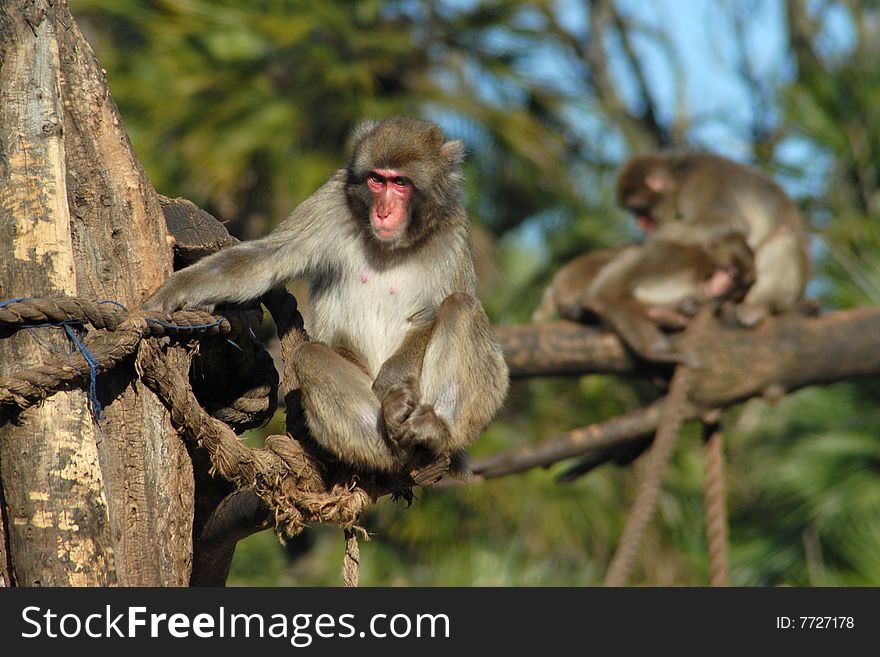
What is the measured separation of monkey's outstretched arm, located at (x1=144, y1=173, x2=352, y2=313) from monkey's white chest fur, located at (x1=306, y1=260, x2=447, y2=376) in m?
0.14

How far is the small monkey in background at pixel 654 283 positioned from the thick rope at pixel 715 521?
1.03 metres

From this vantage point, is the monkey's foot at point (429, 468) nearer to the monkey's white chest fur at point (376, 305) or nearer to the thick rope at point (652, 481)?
the monkey's white chest fur at point (376, 305)

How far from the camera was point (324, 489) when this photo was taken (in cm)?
380

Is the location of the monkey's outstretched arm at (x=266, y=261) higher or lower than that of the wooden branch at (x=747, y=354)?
lower

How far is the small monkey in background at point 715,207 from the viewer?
8.16 meters

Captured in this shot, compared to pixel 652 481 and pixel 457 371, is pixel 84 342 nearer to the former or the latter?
pixel 457 371

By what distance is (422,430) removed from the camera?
372cm

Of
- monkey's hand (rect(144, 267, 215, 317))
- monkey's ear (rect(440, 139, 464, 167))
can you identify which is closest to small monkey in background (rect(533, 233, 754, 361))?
monkey's ear (rect(440, 139, 464, 167))

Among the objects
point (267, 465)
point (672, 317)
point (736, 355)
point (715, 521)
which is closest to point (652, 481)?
point (715, 521)

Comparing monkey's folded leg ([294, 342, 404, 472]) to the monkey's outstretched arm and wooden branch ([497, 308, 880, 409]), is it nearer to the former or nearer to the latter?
the monkey's outstretched arm

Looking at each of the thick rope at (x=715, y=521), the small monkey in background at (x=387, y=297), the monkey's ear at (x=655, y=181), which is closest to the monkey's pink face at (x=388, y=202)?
the small monkey in background at (x=387, y=297)

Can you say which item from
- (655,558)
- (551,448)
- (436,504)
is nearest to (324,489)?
(551,448)
